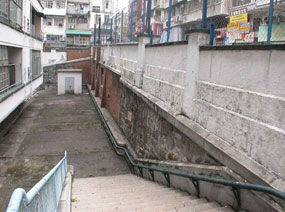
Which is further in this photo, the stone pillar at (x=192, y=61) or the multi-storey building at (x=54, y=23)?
the multi-storey building at (x=54, y=23)

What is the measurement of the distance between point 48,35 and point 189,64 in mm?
47415

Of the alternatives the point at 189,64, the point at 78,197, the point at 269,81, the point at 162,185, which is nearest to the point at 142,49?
the point at 189,64

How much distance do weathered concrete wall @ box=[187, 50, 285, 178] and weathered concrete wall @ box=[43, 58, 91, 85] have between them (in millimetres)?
28223

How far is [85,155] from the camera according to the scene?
1155cm

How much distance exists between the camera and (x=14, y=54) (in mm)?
13703

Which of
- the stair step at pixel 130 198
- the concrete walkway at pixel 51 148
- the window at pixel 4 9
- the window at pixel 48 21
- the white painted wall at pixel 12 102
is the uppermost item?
the window at pixel 48 21

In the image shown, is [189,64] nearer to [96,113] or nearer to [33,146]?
[33,146]

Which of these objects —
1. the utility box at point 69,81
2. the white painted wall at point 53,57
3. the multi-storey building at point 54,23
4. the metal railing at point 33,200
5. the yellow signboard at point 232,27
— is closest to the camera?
the metal railing at point 33,200

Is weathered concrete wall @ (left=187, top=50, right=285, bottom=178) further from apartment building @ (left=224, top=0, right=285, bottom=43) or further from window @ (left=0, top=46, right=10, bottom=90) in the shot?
window @ (left=0, top=46, right=10, bottom=90)

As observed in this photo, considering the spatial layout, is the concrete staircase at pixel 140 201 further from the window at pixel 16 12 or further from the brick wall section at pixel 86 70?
the brick wall section at pixel 86 70

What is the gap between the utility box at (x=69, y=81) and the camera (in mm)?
25766

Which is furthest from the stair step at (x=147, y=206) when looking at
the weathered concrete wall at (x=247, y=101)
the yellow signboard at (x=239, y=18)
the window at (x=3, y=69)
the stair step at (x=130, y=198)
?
the window at (x=3, y=69)

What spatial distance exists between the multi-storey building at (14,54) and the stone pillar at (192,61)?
7.01m

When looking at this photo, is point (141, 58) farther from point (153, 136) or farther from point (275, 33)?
point (275, 33)
